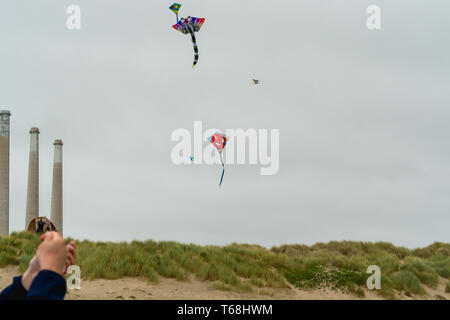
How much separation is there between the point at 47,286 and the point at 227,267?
17.9 m

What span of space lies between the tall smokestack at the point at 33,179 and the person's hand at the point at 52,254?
5417cm

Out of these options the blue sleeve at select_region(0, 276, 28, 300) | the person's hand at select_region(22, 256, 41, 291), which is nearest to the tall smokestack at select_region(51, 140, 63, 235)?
the blue sleeve at select_region(0, 276, 28, 300)

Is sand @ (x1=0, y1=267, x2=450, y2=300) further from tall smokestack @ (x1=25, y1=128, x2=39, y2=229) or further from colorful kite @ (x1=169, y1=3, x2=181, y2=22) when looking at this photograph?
tall smokestack @ (x1=25, y1=128, x2=39, y2=229)

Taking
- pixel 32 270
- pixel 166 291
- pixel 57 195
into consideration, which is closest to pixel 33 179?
pixel 57 195

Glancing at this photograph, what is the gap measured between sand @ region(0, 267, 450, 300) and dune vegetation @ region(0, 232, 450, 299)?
35 centimetres

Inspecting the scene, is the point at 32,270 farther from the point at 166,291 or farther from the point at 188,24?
the point at 188,24

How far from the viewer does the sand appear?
1633 cm

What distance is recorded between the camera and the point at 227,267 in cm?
2055

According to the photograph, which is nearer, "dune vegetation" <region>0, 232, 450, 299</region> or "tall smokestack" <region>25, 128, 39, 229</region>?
"dune vegetation" <region>0, 232, 450, 299</region>

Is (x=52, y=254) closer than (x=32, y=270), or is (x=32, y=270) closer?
(x=52, y=254)

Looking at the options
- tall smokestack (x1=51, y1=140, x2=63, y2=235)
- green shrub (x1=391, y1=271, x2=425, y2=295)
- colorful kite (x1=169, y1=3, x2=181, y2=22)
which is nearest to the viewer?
green shrub (x1=391, y1=271, x2=425, y2=295)

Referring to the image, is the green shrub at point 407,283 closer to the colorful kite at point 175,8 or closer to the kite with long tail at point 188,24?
the kite with long tail at point 188,24

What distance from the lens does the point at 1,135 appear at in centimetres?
4956
